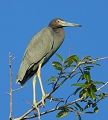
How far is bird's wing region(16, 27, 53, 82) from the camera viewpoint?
6.89 meters

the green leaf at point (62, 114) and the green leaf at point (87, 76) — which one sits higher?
the green leaf at point (87, 76)

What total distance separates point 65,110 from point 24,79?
2.02 meters

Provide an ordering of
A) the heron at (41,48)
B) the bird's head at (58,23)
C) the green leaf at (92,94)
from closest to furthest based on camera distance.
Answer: the green leaf at (92,94)
the heron at (41,48)
the bird's head at (58,23)

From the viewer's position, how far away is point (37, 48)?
719 centimetres

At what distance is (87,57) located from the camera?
445 centimetres

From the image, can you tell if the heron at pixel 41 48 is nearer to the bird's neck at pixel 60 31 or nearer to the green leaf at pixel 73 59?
the bird's neck at pixel 60 31

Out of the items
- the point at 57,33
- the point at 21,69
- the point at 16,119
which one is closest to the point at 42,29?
the point at 57,33

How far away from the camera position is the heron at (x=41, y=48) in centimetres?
682

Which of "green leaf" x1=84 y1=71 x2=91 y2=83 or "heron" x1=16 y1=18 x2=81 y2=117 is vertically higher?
"heron" x1=16 y1=18 x2=81 y2=117

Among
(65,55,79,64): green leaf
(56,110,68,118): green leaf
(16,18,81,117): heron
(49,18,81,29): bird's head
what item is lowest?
(56,110,68,118): green leaf

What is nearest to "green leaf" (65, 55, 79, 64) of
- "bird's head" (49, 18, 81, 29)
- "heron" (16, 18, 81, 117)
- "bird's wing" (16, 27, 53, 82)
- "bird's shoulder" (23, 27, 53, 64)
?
"heron" (16, 18, 81, 117)

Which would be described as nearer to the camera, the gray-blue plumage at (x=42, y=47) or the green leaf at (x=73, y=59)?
the green leaf at (x=73, y=59)

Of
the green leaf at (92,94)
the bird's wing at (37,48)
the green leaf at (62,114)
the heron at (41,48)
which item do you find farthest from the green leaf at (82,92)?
the bird's wing at (37,48)

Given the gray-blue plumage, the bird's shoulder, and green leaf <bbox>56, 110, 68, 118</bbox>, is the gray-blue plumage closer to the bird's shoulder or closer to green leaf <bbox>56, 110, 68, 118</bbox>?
the bird's shoulder
